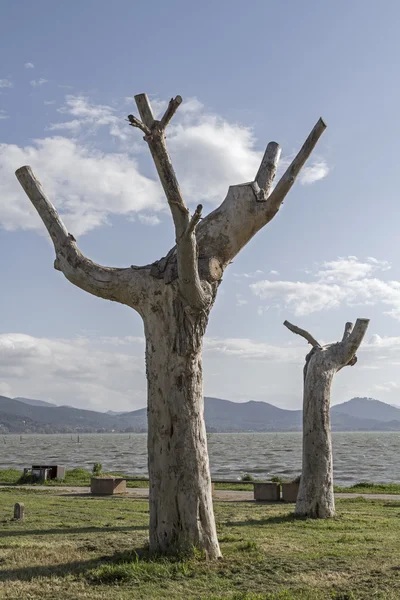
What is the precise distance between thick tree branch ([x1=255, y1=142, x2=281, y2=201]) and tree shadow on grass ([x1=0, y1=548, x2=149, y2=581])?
15.8 feet

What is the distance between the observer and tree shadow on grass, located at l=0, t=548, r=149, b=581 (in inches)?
270

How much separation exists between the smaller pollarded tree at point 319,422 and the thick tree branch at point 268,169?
476 cm

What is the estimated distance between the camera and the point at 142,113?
7230 mm

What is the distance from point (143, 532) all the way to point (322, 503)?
3.58 meters

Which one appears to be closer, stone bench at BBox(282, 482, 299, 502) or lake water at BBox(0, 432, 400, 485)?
stone bench at BBox(282, 482, 299, 502)

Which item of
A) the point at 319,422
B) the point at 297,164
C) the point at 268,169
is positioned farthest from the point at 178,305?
the point at 319,422

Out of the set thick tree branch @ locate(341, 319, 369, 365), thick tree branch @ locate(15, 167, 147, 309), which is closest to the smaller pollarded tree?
thick tree branch @ locate(341, 319, 369, 365)

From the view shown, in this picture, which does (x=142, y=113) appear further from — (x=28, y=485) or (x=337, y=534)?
→ (x=28, y=485)

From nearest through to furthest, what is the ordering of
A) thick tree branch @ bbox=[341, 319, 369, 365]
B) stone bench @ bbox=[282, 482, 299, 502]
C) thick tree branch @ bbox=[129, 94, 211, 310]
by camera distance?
thick tree branch @ bbox=[129, 94, 211, 310]
thick tree branch @ bbox=[341, 319, 369, 365]
stone bench @ bbox=[282, 482, 299, 502]

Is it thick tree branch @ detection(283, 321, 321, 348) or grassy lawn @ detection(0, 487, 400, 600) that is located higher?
thick tree branch @ detection(283, 321, 321, 348)

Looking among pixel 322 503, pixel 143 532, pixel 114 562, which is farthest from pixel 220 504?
pixel 114 562

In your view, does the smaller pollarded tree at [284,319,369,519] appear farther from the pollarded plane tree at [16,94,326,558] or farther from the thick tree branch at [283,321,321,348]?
the pollarded plane tree at [16,94,326,558]

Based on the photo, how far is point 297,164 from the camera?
27.6 feet

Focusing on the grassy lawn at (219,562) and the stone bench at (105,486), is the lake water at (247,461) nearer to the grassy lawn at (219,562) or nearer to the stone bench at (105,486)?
the stone bench at (105,486)
